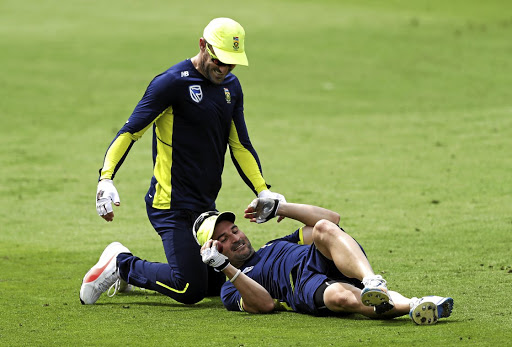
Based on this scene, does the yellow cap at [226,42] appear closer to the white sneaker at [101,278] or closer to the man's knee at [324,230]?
the man's knee at [324,230]

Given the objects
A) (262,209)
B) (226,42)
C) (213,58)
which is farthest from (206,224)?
(226,42)

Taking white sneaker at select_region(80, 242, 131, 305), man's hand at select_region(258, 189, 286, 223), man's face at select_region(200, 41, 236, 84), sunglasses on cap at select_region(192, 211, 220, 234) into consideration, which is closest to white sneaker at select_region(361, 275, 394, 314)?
man's hand at select_region(258, 189, 286, 223)

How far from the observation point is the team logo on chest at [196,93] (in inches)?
305

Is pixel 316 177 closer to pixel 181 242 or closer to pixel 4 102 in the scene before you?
pixel 181 242

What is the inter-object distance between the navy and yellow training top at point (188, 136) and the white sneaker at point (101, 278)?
1.89 feet

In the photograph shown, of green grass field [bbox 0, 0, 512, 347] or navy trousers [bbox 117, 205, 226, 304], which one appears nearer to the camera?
green grass field [bbox 0, 0, 512, 347]

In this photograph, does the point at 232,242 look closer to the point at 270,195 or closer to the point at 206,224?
the point at 206,224

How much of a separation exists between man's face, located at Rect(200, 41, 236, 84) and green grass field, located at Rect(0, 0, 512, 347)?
1912mm

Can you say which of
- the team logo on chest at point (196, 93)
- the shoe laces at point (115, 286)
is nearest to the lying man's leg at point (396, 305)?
the team logo on chest at point (196, 93)

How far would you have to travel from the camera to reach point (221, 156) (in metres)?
8.07

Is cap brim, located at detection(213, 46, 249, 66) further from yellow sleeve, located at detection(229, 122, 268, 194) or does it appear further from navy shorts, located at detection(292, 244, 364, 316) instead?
navy shorts, located at detection(292, 244, 364, 316)

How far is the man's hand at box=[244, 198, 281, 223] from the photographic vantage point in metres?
7.38

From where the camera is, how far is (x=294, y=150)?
16375mm

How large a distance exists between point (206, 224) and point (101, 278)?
3.80 feet
